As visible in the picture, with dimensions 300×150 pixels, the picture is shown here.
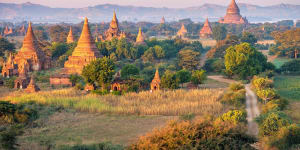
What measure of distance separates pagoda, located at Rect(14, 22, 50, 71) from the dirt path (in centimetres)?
2545

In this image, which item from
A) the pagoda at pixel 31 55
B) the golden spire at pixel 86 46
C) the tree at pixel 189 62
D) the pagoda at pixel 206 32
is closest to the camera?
the golden spire at pixel 86 46

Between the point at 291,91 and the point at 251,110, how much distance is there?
366 inches

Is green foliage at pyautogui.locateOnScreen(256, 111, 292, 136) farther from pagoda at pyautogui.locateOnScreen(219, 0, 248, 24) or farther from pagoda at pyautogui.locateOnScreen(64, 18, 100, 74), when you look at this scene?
pagoda at pyautogui.locateOnScreen(219, 0, 248, 24)

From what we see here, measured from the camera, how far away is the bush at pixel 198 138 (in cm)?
1572

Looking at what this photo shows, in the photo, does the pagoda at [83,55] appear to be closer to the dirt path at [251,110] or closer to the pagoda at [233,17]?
the dirt path at [251,110]

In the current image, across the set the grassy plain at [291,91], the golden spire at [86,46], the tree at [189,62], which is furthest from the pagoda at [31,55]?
the grassy plain at [291,91]

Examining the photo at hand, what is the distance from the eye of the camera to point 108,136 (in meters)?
22.1

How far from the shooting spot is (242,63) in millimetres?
41844

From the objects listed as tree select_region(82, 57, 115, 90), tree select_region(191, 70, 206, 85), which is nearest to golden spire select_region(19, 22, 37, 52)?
tree select_region(82, 57, 115, 90)

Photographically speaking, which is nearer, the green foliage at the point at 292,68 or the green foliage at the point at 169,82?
the green foliage at the point at 169,82

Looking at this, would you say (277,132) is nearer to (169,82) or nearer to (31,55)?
(169,82)

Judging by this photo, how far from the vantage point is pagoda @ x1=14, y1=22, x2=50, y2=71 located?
47.1m

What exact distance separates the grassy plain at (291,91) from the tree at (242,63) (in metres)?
2.79

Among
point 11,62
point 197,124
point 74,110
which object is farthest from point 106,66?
point 197,124
